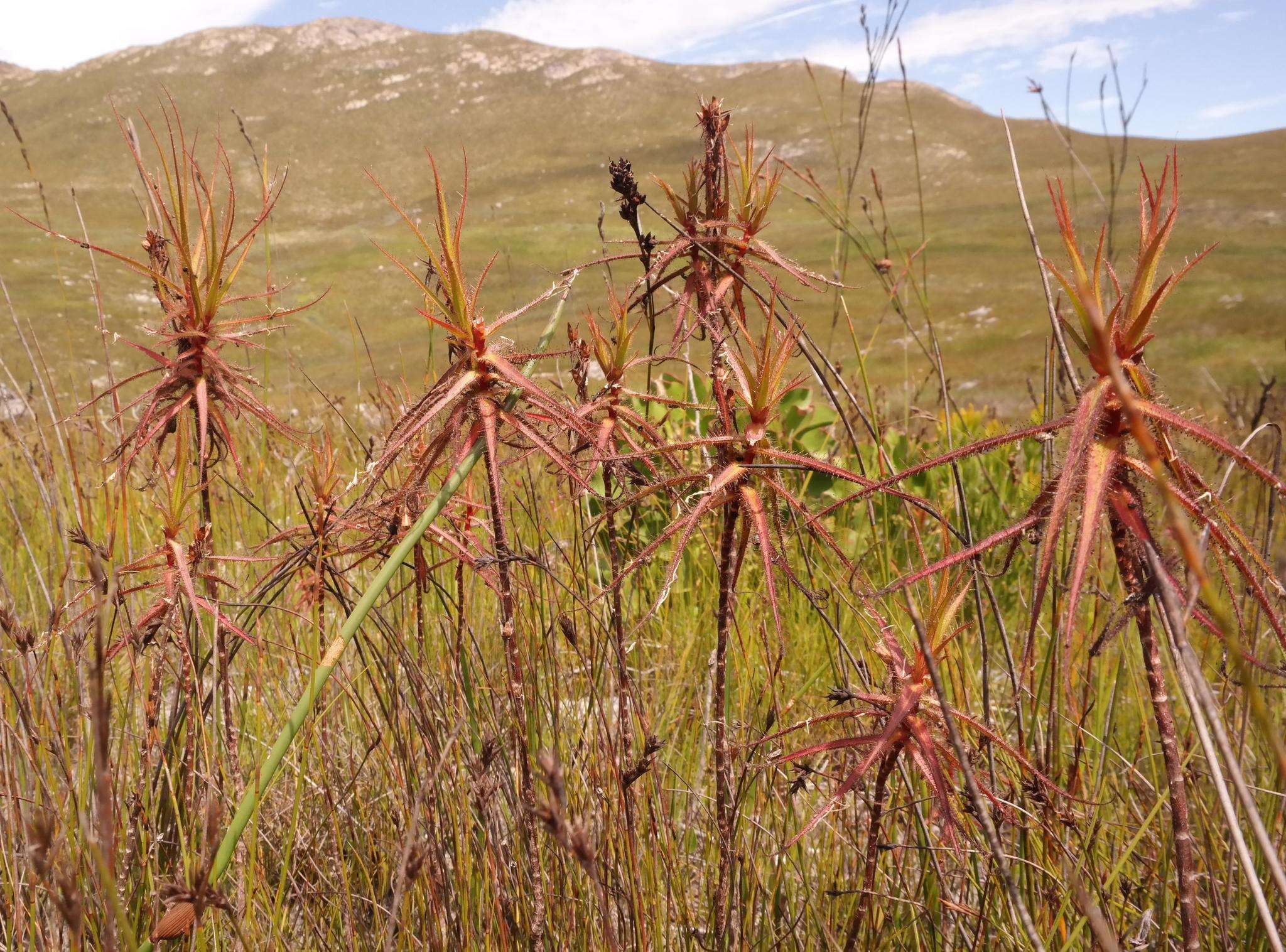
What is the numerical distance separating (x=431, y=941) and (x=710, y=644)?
185cm

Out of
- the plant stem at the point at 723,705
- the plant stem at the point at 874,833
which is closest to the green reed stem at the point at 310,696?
the plant stem at the point at 723,705

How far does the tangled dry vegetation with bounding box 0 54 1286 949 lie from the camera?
0.98m

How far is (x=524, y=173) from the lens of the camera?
98.5m

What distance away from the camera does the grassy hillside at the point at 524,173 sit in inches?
1462

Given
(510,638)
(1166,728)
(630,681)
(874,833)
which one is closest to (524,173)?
(630,681)

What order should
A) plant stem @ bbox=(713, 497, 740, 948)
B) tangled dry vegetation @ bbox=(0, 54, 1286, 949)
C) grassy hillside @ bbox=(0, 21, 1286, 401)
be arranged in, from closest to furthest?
tangled dry vegetation @ bbox=(0, 54, 1286, 949) < plant stem @ bbox=(713, 497, 740, 948) < grassy hillside @ bbox=(0, 21, 1286, 401)

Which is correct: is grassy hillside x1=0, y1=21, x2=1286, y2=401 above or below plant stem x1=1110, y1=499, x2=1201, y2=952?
above

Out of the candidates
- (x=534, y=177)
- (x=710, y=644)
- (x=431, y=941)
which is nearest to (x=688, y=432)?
(x=710, y=644)

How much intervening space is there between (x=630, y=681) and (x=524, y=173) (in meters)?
103

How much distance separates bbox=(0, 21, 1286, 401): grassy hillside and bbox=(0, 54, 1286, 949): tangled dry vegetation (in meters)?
10.7

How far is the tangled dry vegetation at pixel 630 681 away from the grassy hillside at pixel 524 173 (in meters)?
10.7

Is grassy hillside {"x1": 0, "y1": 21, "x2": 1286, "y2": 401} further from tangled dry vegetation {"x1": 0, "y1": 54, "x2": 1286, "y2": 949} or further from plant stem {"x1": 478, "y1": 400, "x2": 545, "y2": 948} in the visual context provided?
plant stem {"x1": 478, "y1": 400, "x2": 545, "y2": 948}

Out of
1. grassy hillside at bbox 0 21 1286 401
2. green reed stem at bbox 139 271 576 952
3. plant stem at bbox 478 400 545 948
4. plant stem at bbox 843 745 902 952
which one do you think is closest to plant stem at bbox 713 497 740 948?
plant stem at bbox 843 745 902 952

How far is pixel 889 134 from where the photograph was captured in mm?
99250
